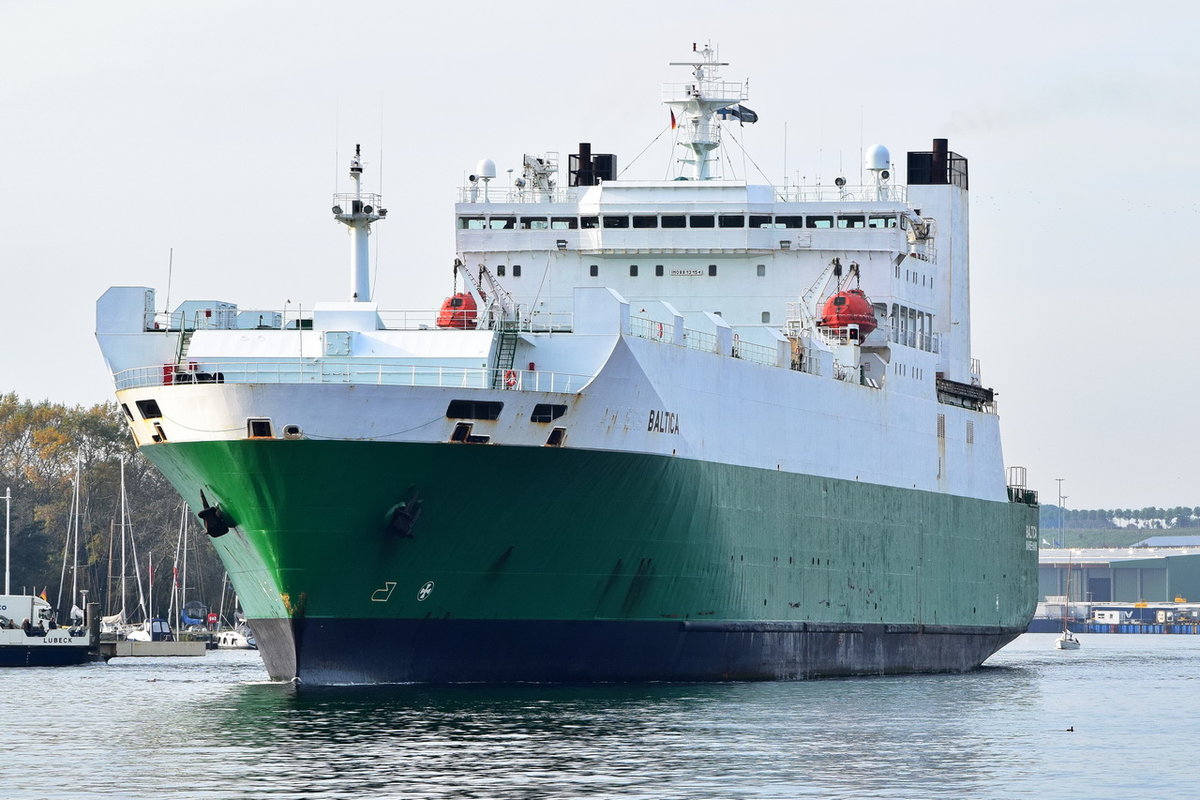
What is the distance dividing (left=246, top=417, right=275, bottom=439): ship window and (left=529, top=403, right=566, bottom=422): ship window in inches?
184

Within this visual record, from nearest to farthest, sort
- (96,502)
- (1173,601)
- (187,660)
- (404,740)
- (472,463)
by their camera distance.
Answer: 1. (404,740)
2. (472,463)
3. (187,660)
4. (96,502)
5. (1173,601)

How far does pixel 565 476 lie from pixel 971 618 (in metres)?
21.8

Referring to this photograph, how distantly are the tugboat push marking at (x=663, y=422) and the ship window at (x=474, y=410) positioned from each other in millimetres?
3857

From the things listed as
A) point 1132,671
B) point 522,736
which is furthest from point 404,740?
point 1132,671

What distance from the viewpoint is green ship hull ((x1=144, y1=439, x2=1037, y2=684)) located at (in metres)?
37.8

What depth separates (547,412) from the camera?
38.6 meters

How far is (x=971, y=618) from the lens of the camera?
57.4m

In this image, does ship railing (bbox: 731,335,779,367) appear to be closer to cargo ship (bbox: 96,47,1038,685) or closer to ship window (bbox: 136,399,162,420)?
cargo ship (bbox: 96,47,1038,685)

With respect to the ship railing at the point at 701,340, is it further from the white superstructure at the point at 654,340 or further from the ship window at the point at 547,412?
the ship window at the point at 547,412

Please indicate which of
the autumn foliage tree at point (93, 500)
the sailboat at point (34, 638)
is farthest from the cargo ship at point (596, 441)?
the autumn foliage tree at point (93, 500)

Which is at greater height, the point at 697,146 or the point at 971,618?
the point at 697,146

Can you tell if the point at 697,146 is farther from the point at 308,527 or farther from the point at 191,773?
the point at 191,773

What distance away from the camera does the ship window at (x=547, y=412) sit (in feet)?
126

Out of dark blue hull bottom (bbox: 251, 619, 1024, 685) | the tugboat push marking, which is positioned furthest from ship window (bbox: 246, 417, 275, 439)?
the tugboat push marking
